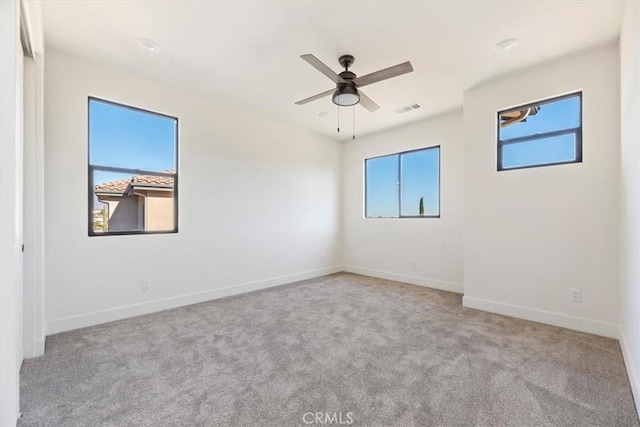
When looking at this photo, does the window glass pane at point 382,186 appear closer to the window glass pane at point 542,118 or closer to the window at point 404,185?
the window at point 404,185

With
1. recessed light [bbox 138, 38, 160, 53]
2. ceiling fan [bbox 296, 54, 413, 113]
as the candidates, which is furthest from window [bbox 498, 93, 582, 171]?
recessed light [bbox 138, 38, 160, 53]

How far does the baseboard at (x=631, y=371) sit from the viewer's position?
1785 millimetres

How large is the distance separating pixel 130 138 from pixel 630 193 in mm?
4924

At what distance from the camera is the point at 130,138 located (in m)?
3.48

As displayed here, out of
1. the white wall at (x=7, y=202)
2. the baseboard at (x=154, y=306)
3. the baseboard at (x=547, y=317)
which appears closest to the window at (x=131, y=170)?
the baseboard at (x=154, y=306)

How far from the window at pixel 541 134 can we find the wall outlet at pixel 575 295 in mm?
1370

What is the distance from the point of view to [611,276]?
9.17 ft

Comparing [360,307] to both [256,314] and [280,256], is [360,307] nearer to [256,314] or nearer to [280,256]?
[256,314]

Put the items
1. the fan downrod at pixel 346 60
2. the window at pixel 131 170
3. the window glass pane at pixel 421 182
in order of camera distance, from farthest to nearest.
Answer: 1. the window glass pane at pixel 421 182
2. the window at pixel 131 170
3. the fan downrod at pixel 346 60

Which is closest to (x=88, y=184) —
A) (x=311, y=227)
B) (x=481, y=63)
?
(x=311, y=227)

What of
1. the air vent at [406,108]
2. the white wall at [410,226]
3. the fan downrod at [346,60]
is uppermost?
the air vent at [406,108]

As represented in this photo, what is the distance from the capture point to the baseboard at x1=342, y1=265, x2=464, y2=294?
4.54m

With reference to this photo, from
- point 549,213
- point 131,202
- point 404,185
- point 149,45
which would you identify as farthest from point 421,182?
point 131,202

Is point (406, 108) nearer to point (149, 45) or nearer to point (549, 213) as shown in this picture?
point (549, 213)
